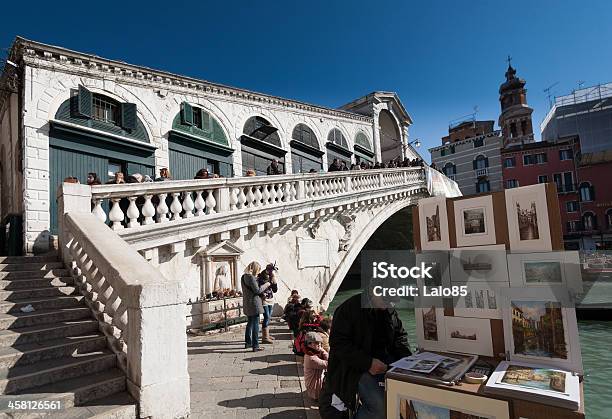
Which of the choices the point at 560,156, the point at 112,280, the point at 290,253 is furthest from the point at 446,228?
the point at 560,156

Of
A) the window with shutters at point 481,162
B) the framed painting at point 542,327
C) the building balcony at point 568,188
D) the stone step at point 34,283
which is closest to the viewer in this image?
the framed painting at point 542,327

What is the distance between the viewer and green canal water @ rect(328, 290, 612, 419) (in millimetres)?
5898

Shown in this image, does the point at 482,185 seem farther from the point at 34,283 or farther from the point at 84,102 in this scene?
the point at 34,283

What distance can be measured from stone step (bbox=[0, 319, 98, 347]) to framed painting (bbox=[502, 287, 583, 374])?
14.4ft

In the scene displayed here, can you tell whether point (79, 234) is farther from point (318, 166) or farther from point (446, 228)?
point (318, 166)

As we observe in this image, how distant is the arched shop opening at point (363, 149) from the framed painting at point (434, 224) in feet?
62.7

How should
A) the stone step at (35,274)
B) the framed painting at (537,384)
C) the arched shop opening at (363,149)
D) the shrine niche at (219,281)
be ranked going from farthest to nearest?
the arched shop opening at (363,149) → the shrine niche at (219,281) → the stone step at (35,274) → the framed painting at (537,384)

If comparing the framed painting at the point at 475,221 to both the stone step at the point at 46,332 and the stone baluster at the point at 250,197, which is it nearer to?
the stone step at the point at 46,332

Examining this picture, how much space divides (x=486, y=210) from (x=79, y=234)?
5.11 meters

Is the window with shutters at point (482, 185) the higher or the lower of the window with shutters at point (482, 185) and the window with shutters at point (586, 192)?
the higher

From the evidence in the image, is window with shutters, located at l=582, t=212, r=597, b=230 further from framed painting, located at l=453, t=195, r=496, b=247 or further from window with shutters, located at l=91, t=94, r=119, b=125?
framed painting, located at l=453, t=195, r=496, b=247

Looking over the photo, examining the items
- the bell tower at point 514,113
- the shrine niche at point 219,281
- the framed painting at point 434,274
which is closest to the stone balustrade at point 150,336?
the framed painting at point 434,274

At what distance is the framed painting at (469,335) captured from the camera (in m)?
2.13

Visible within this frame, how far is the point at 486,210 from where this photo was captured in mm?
2178
